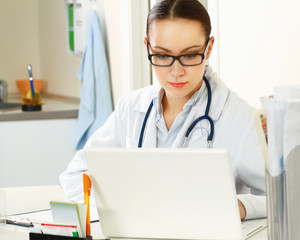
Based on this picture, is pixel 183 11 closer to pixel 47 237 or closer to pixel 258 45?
pixel 258 45

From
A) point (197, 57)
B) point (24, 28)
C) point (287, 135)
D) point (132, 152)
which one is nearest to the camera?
point (287, 135)

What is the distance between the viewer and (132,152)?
3.98 ft

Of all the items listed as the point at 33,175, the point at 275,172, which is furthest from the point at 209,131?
the point at 33,175

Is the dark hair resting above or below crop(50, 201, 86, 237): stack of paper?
above

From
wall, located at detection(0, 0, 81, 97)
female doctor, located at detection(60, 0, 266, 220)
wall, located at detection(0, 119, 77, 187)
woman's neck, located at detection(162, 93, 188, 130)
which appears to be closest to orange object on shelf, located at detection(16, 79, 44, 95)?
wall, located at detection(0, 0, 81, 97)

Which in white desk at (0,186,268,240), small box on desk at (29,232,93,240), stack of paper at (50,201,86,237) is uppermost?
stack of paper at (50,201,86,237)

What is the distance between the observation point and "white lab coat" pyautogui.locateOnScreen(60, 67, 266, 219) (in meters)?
1.57

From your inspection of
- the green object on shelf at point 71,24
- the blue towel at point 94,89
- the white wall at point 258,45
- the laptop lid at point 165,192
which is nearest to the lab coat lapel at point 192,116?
the white wall at point 258,45

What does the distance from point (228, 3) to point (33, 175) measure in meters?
1.72

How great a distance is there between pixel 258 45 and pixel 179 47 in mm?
463

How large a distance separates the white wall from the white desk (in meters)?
0.62

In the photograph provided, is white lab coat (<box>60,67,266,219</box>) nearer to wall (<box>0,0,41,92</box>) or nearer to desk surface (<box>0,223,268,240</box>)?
desk surface (<box>0,223,268,240</box>)

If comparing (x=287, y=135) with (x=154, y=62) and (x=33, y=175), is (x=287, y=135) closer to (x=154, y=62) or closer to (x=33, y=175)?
(x=154, y=62)

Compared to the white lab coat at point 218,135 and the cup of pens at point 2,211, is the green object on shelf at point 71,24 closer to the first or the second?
the white lab coat at point 218,135
